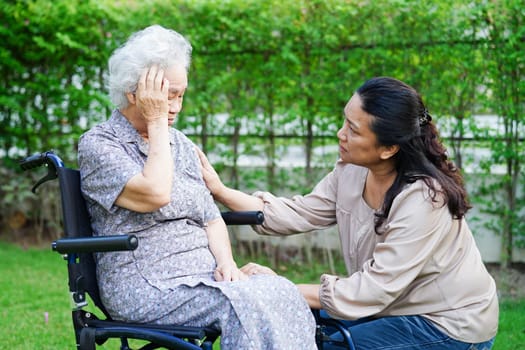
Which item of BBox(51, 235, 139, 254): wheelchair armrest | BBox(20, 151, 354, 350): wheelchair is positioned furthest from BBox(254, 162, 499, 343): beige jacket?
BBox(51, 235, 139, 254): wheelchair armrest

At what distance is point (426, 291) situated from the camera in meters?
2.71

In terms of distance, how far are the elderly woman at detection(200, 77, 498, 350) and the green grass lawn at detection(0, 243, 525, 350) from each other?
158 cm

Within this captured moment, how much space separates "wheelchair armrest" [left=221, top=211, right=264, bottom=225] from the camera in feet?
9.92

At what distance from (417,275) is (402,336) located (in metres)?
0.22

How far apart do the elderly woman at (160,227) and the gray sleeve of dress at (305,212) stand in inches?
14.5

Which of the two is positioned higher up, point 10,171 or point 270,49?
point 270,49

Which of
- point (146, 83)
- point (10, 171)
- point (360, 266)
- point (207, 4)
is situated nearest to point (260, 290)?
point (360, 266)

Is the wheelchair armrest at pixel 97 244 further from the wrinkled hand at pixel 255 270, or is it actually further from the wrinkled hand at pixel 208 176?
the wrinkled hand at pixel 208 176

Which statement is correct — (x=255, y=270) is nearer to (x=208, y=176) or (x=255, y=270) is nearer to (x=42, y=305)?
(x=208, y=176)

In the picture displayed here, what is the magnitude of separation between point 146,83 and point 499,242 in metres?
3.76

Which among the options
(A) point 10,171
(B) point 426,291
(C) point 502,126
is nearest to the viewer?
(B) point 426,291

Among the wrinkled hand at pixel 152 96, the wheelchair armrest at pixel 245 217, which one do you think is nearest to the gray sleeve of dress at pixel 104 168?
the wrinkled hand at pixel 152 96

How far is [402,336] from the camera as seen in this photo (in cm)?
270

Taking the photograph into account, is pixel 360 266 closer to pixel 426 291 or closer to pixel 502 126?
pixel 426 291
